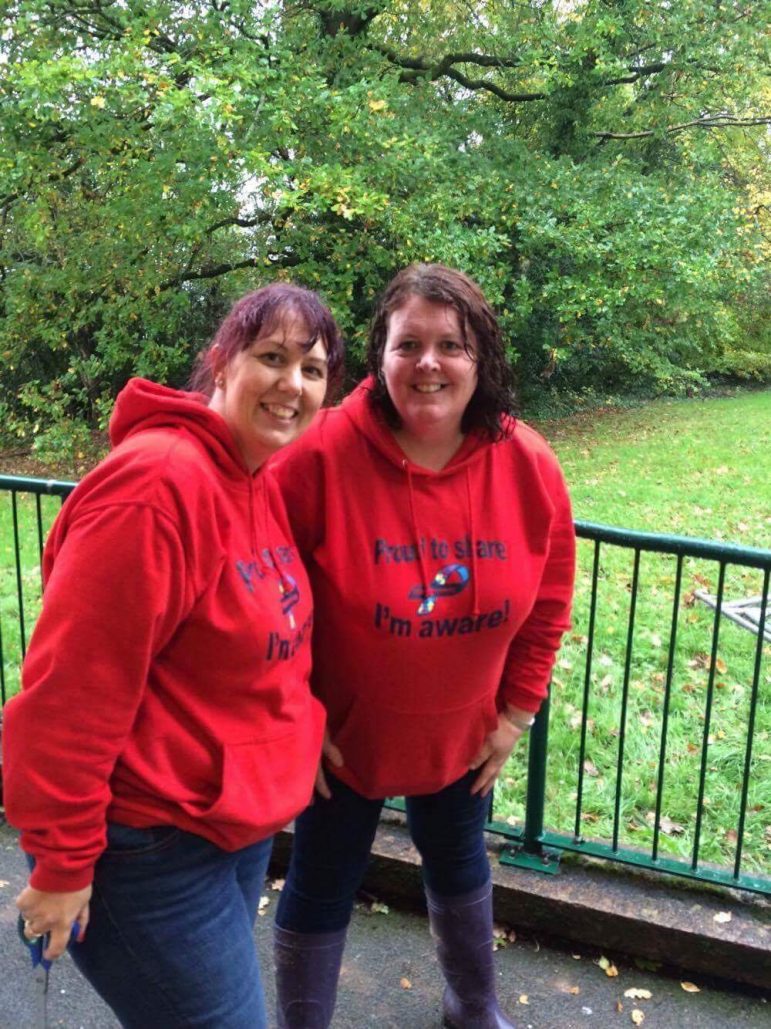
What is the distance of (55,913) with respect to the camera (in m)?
1.37

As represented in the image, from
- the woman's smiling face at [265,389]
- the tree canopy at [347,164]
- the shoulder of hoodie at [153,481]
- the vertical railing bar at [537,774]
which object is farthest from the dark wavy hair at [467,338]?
the tree canopy at [347,164]

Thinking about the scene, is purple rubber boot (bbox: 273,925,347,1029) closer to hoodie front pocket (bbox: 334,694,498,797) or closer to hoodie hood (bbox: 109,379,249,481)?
hoodie front pocket (bbox: 334,694,498,797)

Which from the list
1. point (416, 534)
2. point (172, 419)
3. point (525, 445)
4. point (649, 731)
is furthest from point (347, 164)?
point (172, 419)

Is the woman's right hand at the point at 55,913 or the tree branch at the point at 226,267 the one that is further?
the tree branch at the point at 226,267

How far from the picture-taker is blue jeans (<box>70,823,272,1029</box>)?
143 centimetres

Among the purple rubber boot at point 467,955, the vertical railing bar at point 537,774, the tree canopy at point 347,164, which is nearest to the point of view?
the purple rubber boot at point 467,955

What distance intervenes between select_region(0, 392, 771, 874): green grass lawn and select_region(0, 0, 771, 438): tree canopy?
2.98 meters

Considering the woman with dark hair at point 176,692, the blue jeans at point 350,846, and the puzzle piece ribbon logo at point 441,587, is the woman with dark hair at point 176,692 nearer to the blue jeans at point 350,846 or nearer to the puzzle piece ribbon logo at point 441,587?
the puzzle piece ribbon logo at point 441,587

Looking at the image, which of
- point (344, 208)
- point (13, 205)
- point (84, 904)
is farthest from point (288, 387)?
point (13, 205)

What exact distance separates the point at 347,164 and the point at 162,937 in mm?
8987

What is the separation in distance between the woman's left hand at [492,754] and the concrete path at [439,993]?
3.07 feet

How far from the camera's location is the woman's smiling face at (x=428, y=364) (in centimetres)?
185

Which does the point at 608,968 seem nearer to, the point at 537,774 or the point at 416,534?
the point at 537,774

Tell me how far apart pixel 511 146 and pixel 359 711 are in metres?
12.1
